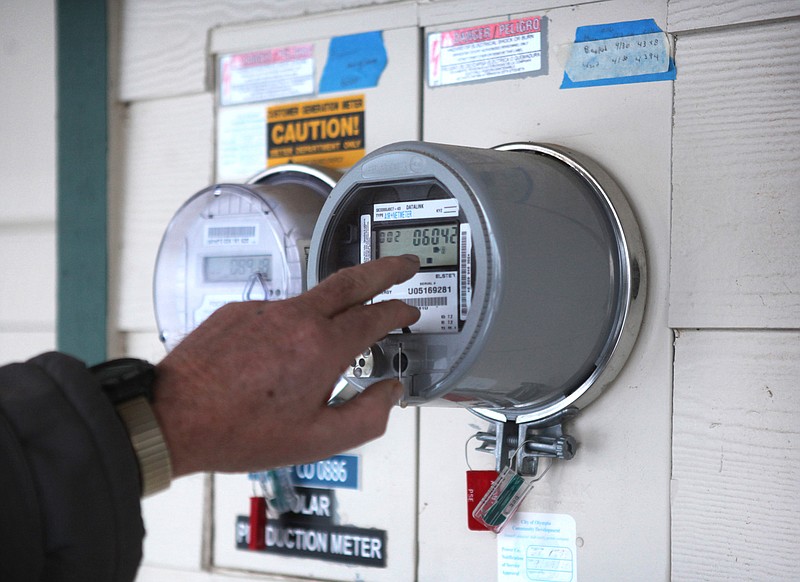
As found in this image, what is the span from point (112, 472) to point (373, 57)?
2.94 feet

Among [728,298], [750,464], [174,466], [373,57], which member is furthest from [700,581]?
[373,57]

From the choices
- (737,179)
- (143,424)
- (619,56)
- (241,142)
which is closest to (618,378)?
(737,179)

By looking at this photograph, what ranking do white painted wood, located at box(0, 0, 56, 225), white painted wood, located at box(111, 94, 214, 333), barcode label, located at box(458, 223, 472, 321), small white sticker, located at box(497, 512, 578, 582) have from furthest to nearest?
white painted wood, located at box(0, 0, 56, 225), white painted wood, located at box(111, 94, 214, 333), small white sticker, located at box(497, 512, 578, 582), barcode label, located at box(458, 223, 472, 321)

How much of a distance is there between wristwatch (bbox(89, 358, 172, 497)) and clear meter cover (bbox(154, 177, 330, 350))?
0.52 metres

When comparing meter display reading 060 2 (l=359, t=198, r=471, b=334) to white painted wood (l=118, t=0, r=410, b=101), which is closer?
meter display reading 060 2 (l=359, t=198, r=471, b=334)

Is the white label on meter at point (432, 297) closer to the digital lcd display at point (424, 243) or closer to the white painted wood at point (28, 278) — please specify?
the digital lcd display at point (424, 243)

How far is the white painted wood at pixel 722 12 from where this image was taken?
1.17 meters

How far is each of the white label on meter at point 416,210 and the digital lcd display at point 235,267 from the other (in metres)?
0.30

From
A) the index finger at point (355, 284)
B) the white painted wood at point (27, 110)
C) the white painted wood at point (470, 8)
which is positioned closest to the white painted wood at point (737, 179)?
the white painted wood at point (470, 8)

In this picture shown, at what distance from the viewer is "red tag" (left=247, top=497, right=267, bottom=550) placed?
4.99ft

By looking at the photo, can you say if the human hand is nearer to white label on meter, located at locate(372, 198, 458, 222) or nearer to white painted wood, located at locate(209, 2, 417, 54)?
white label on meter, located at locate(372, 198, 458, 222)

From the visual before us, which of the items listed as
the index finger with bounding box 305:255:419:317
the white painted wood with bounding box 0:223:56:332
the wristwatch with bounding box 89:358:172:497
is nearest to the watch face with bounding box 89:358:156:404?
the wristwatch with bounding box 89:358:172:497

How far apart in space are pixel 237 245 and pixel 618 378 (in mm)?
623

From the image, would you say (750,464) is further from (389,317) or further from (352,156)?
(352,156)
